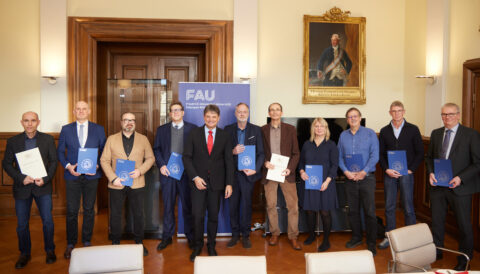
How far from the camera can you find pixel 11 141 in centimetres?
412

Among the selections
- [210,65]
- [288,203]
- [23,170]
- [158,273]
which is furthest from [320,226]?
[23,170]

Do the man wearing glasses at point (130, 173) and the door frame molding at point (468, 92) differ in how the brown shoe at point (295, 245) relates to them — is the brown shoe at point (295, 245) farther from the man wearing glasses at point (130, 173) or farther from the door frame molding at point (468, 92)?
the door frame molding at point (468, 92)

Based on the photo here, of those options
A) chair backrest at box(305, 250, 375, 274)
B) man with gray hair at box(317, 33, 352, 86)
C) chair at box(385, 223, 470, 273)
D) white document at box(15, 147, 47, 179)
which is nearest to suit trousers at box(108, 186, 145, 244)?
white document at box(15, 147, 47, 179)

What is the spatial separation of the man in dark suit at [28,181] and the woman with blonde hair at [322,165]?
2939mm

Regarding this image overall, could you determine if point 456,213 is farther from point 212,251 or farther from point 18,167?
point 18,167

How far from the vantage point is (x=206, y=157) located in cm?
431

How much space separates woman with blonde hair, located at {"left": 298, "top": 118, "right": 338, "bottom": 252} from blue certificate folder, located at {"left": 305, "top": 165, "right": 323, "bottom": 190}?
0.15 feet

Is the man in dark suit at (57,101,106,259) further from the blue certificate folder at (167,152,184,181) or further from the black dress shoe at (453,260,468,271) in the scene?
the black dress shoe at (453,260,468,271)

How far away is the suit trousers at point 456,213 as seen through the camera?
4070 mm

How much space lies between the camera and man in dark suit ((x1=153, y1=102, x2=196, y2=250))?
185 inches

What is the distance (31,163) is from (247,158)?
240cm

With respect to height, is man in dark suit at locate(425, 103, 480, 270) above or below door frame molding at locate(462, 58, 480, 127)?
below

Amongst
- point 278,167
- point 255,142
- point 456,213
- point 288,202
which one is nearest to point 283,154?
point 278,167

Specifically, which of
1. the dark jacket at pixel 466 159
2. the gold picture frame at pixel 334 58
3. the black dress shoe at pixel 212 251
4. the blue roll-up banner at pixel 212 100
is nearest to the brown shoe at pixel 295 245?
the blue roll-up banner at pixel 212 100
